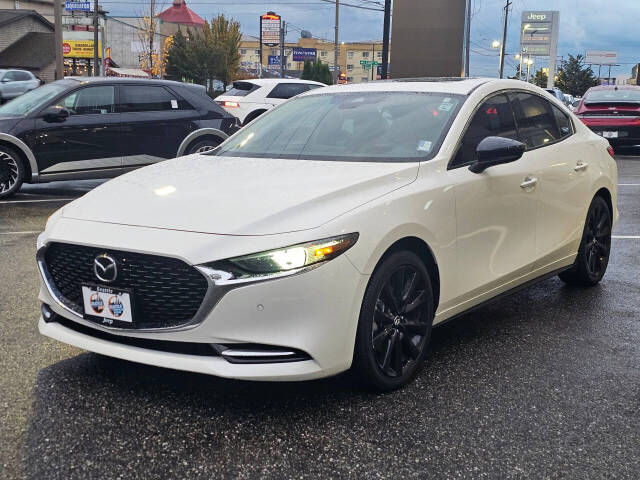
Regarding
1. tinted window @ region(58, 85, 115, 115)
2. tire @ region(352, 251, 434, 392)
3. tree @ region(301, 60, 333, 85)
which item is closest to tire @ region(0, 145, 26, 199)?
tinted window @ region(58, 85, 115, 115)

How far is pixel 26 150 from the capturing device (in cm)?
1019

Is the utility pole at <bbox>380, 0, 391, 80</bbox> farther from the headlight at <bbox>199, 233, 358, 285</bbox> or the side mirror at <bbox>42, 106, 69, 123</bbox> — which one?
the headlight at <bbox>199, 233, 358, 285</bbox>

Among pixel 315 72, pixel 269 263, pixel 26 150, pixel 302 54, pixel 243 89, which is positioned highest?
pixel 302 54

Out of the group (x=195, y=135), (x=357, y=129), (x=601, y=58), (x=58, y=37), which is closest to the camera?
(x=357, y=129)

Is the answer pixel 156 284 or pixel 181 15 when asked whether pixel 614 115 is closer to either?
pixel 156 284

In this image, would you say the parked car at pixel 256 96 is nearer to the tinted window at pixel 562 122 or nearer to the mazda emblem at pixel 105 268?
the tinted window at pixel 562 122

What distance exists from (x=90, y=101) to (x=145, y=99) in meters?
0.82

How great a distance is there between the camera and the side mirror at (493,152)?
4152 mm

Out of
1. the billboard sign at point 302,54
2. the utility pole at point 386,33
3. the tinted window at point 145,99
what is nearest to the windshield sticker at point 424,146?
the tinted window at point 145,99

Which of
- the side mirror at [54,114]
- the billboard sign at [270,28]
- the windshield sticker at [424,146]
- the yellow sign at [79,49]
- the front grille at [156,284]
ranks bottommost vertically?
the front grille at [156,284]

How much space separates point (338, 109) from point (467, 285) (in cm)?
139

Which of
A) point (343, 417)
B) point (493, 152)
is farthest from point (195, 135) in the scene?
point (343, 417)

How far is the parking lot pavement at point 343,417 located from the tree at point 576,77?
80024 millimetres

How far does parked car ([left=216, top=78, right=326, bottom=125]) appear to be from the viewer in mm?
16328
